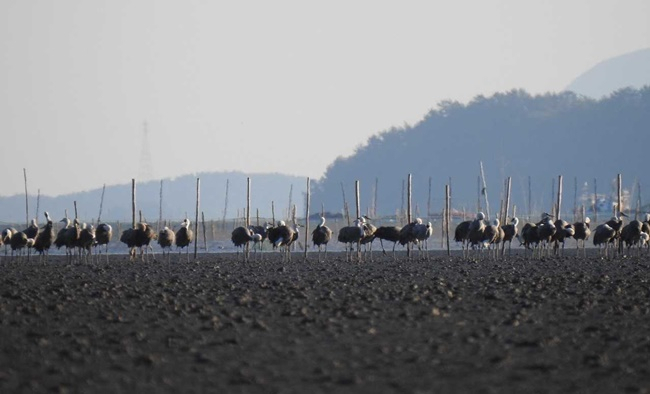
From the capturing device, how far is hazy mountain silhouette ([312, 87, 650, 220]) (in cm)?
16338

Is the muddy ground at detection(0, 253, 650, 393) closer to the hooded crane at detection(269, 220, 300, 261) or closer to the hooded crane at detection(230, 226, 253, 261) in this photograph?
the hooded crane at detection(269, 220, 300, 261)

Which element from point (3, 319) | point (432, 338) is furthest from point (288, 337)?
point (3, 319)

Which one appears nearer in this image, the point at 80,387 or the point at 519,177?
the point at 80,387

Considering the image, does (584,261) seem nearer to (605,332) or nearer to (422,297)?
(422,297)

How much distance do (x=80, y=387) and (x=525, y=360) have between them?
6.15 m

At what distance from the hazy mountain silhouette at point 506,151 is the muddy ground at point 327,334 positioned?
122m

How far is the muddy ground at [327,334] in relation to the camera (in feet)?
54.5

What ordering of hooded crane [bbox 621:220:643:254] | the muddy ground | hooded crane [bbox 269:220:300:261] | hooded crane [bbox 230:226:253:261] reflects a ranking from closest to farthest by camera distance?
the muddy ground → hooded crane [bbox 269:220:300:261] → hooded crane [bbox 230:226:253:261] → hooded crane [bbox 621:220:643:254]

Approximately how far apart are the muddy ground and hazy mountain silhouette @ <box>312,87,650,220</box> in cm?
12171

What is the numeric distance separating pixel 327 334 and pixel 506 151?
155185mm

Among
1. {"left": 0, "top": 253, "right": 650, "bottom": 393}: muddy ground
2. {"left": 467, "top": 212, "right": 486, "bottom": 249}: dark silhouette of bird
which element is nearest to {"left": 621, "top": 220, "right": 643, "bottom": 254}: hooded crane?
{"left": 467, "top": 212, "right": 486, "bottom": 249}: dark silhouette of bird

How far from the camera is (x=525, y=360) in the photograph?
1830 centimetres

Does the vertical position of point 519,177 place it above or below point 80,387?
above

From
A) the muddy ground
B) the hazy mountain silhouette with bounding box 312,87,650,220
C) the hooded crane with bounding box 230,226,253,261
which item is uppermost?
the hazy mountain silhouette with bounding box 312,87,650,220
